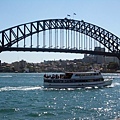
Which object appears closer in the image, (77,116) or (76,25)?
(77,116)

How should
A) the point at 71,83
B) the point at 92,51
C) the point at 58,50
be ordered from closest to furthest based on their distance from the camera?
1. the point at 71,83
2. the point at 58,50
3. the point at 92,51

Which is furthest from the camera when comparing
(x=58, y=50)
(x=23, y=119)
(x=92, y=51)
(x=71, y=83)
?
(x=92, y=51)

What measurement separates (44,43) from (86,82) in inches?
1631

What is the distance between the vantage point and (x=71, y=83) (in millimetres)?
72750

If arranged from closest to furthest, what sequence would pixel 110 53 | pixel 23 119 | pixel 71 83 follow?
pixel 23 119 → pixel 71 83 → pixel 110 53

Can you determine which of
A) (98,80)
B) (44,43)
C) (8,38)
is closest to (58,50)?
(44,43)

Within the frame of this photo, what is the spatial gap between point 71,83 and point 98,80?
5.99 m

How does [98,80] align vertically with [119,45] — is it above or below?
below

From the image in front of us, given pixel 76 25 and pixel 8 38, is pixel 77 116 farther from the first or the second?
pixel 76 25

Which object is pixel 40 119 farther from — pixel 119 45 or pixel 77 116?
pixel 119 45

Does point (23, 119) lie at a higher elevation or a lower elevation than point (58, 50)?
lower

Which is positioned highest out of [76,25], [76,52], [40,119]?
[76,25]

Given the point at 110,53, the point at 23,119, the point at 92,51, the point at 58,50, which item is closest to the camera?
the point at 23,119

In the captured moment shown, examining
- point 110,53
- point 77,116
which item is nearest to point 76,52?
point 110,53
